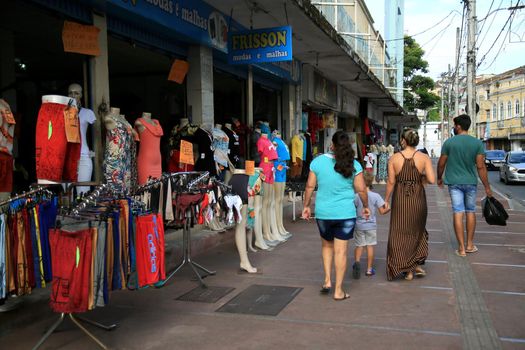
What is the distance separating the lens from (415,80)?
43594mm

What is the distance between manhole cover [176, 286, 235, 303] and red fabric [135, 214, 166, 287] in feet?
3.98

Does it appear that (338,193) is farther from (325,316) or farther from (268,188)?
(268,188)

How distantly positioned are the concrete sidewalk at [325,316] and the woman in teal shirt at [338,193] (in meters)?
0.57

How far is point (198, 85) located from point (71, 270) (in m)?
5.18

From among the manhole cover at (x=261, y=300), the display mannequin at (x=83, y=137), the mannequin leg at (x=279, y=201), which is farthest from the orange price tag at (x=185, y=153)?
the mannequin leg at (x=279, y=201)

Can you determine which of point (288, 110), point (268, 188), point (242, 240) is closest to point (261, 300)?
point (242, 240)

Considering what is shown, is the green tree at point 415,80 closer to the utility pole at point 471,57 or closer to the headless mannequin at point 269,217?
the utility pole at point 471,57

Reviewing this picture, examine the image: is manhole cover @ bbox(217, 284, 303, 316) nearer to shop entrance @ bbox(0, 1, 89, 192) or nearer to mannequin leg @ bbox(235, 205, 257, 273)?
mannequin leg @ bbox(235, 205, 257, 273)

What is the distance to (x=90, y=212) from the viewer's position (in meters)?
3.88

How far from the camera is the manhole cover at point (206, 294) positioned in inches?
209

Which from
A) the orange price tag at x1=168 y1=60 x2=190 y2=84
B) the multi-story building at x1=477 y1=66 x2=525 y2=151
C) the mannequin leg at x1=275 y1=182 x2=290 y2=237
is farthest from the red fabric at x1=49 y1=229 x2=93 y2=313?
the multi-story building at x1=477 y1=66 x2=525 y2=151

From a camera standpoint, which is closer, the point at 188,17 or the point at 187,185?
the point at 187,185

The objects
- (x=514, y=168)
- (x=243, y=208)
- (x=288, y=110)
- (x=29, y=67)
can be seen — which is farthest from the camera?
(x=514, y=168)

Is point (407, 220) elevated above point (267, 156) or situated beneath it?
situated beneath
